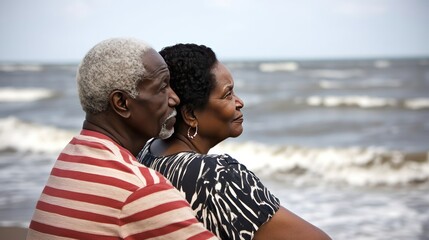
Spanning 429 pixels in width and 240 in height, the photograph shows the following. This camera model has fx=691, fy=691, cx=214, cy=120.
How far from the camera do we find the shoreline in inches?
215

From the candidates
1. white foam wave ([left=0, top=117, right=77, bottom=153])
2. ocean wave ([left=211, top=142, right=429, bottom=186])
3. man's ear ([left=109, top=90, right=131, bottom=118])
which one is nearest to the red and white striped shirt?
man's ear ([left=109, top=90, right=131, bottom=118])

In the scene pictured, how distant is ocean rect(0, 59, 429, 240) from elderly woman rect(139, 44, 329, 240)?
142 inches

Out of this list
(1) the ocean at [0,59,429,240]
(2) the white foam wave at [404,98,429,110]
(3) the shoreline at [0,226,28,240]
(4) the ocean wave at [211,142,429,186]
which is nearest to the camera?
(3) the shoreline at [0,226,28,240]

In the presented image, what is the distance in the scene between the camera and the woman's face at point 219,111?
249cm

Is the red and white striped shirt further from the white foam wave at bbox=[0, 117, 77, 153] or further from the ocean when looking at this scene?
the white foam wave at bbox=[0, 117, 77, 153]

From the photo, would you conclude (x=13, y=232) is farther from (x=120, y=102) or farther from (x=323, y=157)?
(x=323, y=157)

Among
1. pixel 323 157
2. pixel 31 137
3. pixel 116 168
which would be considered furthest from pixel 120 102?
pixel 31 137

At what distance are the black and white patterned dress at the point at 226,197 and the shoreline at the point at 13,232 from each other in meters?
3.56

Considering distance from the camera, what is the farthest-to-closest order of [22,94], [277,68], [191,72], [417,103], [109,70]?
[277,68]
[22,94]
[417,103]
[191,72]
[109,70]

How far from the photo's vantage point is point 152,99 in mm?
2031

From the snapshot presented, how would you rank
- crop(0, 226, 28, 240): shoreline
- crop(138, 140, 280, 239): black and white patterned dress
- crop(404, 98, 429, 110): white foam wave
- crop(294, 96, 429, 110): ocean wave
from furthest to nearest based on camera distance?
crop(294, 96, 429, 110): ocean wave → crop(404, 98, 429, 110): white foam wave → crop(0, 226, 28, 240): shoreline → crop(138, 140, 280, 239): black and white patterned dress

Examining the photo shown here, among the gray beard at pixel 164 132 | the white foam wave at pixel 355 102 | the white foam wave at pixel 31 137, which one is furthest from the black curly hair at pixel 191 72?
the white foam wave at pixel 355 102

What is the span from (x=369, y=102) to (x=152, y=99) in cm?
1868

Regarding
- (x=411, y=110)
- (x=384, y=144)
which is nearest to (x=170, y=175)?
(x=384, y=144)
